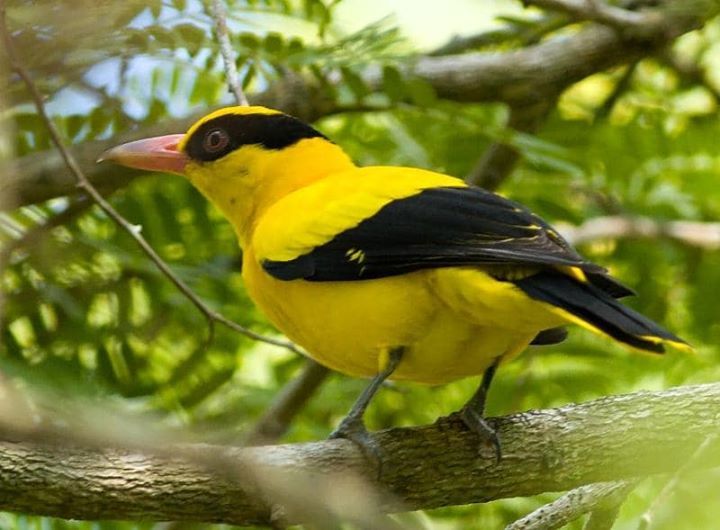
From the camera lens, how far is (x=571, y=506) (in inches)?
104

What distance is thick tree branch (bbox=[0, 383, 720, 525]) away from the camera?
97.0 inches

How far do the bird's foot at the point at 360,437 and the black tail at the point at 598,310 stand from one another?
534mm

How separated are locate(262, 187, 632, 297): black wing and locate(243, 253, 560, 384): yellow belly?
41 mm

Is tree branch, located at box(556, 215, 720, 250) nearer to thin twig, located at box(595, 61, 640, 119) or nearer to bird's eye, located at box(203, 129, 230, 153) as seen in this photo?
thin twig, located at box(595, 61, 640, 119)

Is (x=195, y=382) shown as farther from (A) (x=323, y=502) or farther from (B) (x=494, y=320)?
(A) (x=323, y=502)

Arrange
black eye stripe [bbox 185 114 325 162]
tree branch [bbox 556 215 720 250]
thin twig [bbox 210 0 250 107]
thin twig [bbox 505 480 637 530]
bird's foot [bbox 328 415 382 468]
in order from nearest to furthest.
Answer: thin twig [bbox 505 480 637 530]
bird's foot [bbox 328 415 382 468]
thin twig [bbox 210 0 250 107]
black eye stripe [bbox 185 114 325 162]
tree branch [bbox 556 215 720 250]

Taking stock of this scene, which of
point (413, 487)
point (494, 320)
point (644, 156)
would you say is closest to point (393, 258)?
point (494, 320)

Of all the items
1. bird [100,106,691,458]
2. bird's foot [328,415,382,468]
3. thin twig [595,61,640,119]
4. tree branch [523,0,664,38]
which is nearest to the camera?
bird [100,106,691,458]

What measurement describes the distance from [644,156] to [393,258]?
212cm

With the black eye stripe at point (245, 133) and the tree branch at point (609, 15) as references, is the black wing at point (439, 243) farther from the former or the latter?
the tree branch at point (609, 15)

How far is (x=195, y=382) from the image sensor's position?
3.63 meters

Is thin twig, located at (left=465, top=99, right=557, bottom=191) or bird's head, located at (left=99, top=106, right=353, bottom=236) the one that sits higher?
bird's head, located at (left=99, top=106, right=353, bottom=236)

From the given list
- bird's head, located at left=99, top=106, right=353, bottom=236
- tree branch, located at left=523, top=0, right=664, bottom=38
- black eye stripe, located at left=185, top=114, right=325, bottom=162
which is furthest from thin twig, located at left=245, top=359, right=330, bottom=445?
tree branch, located at left=523, top=0, right=664, bottom=38

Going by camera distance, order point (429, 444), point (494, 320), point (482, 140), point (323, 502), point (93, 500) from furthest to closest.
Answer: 1. point (482, 140)
2. point (429, 444)
3. point (494, 320)
4. point (93, 500)
5. point (323, 502)
